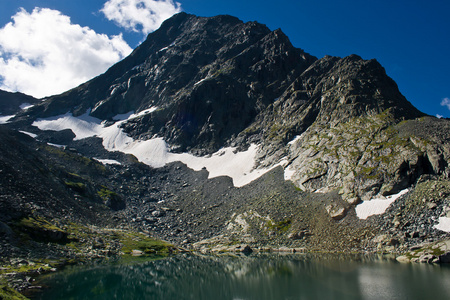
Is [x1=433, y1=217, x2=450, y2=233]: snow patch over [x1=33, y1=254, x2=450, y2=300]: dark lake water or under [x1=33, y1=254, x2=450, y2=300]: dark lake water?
over

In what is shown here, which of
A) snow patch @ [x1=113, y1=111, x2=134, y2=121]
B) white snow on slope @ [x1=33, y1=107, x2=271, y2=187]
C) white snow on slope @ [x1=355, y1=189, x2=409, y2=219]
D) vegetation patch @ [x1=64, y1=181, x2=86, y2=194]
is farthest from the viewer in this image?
snow patch @ [x1=113, y1=111, x2=134, y2=121]

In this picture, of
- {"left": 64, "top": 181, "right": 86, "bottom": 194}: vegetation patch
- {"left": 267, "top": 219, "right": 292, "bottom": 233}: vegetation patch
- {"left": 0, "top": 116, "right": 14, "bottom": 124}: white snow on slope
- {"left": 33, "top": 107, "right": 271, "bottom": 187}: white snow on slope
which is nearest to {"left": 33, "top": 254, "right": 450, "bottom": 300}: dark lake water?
{"left": 267, "top": 219, "right": 292, "bottom": 233}: vegetation patch

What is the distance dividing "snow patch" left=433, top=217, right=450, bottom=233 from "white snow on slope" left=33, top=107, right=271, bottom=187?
42.7 metres

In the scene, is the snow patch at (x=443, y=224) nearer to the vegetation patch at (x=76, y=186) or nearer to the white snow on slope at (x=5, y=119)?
the vegetation patch at (x=76, y=186)

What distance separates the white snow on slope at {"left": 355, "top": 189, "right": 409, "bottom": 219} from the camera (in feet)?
155

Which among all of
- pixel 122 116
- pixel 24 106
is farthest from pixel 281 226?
pixel 24 106

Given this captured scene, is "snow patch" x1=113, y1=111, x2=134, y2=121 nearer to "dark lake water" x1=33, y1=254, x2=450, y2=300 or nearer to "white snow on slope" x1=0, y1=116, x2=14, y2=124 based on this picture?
"white snow on slope" x1=0, y1=116, x2=14, y2=124

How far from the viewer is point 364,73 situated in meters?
87.5

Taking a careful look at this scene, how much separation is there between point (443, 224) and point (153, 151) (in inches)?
3707

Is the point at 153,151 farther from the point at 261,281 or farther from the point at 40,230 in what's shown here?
the point at 261,281

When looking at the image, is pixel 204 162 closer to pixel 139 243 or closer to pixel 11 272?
pixel 139 243

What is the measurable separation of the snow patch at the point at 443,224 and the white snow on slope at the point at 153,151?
4273 centimetres

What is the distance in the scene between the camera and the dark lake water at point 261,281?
23016 mm

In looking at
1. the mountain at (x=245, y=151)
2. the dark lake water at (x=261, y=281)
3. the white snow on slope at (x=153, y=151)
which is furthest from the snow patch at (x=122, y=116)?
the dark lake water at (x=261, y=281)
